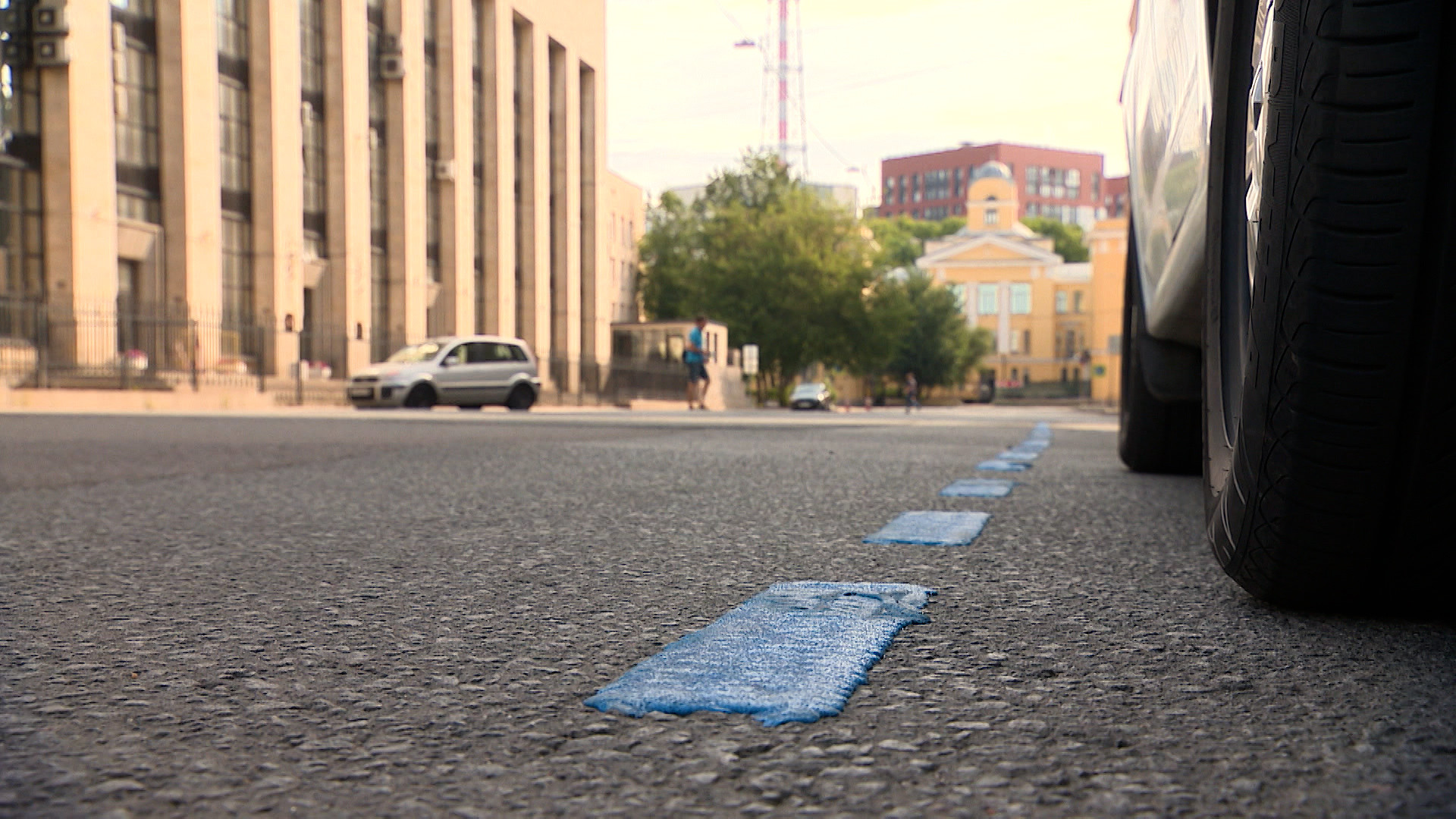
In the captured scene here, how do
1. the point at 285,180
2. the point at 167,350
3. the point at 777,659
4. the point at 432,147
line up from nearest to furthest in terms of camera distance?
the point at 777,659 → the point at 167,350 → the point at 285,180 → the point at 432,147

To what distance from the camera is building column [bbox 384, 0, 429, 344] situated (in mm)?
31344

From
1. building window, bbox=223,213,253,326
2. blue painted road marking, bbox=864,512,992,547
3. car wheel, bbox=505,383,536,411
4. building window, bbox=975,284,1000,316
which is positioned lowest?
car wheel, bbox=505,383,536,411

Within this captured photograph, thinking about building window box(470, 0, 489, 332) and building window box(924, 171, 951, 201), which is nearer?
building window box(470, 0, 489, 332)

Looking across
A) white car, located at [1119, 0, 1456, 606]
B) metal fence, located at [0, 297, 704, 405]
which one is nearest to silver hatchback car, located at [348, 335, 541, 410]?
metal fence, located at [0, 297, 704, 405]

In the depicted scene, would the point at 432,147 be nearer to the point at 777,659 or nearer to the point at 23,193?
the point at 23,193

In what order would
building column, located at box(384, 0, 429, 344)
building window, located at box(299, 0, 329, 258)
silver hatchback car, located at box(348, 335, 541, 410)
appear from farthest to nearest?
building column, located at box(384, 0, 429, 344) → building window, located at box(299, 0, 329, 258) → silver hatchback car, located at box(348, 335, 541, 410)

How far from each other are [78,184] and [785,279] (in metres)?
28.1

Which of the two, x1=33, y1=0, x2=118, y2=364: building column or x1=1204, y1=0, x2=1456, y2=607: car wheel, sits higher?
x1=33, y1=0, x2=118, y2=364: building column

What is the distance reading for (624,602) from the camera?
1888 millimetres

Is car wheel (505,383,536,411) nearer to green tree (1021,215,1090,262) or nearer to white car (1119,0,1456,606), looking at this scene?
white car (1119,0,1456,606)

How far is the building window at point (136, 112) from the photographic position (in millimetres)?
23375

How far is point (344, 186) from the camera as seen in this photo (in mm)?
29047

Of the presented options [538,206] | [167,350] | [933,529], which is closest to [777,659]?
[933,529]

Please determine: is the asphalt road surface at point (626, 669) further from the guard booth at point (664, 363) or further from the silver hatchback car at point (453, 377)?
the guard booth at point (664, 363)
